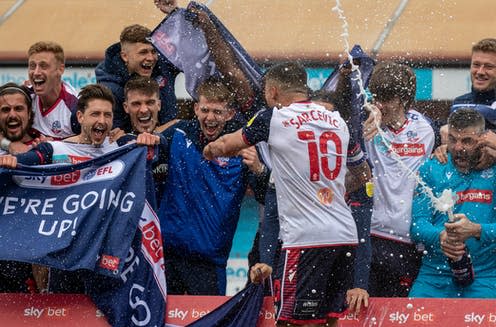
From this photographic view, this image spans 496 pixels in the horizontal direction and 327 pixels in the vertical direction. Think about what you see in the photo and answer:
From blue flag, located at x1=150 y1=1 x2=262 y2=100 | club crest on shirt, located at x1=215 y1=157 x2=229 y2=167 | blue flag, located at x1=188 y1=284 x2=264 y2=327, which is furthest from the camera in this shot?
blue flag, located at x1=150 y1=1 x2=262 y2=100

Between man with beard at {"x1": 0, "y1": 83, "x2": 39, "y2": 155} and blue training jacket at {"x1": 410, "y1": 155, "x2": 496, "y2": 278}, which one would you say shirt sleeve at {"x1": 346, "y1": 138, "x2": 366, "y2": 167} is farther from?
man with beard at {"x1": 0, "y1": 83, "x2": 39, "y2": 155}

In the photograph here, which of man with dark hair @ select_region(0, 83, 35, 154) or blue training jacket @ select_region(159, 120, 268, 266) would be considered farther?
man with dark hair @ select_region(0, 83, 35, 154)

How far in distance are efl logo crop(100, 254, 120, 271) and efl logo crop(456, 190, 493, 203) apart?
88.5 inches

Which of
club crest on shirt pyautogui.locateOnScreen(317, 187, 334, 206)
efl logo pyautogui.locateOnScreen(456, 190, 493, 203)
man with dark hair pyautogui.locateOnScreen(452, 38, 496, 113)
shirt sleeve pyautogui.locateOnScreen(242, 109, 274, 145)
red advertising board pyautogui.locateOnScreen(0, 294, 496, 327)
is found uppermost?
man with dark hair pyautogui.locateOnScreen(452, 38, 496, 113)

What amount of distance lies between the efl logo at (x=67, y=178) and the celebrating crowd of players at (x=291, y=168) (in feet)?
0.61

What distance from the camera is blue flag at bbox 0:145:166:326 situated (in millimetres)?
7590

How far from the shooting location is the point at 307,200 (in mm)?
7301

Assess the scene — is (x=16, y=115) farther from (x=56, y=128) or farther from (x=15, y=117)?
(x=56, y=128)

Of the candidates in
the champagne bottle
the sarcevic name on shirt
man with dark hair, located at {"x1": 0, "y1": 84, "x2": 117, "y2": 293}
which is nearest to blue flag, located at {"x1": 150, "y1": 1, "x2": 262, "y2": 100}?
man with dark hair, located at {"x1": 0, "y1": 84, "x2": 117, "y2": 293}

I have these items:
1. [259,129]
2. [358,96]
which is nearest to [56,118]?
[259,129]

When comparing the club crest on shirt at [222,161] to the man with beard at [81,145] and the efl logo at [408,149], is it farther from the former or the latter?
the efl logo at [408,149]

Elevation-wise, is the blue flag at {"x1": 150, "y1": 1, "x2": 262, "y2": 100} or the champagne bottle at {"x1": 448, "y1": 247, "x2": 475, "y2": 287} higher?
the blue flag at {"x1": 150, "y1": 1, "x2": 262, "y2": 100}

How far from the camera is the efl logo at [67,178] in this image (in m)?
7.81

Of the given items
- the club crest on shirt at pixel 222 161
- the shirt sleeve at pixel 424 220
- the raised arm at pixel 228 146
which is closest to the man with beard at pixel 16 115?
the club crest on shirt at pixel 222 161
